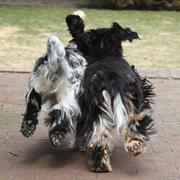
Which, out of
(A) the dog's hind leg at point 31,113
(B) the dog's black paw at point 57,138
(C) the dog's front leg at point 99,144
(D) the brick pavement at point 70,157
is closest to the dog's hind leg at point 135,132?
(C) the dog's front leg at point 99,144

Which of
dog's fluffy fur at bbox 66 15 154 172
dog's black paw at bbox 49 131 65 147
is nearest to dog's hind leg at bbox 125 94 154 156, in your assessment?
dog's fluffy fur at bbox 66 15 154 172

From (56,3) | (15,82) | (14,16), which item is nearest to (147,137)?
(15,82)

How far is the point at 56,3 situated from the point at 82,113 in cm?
1537

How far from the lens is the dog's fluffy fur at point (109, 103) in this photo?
380 cm

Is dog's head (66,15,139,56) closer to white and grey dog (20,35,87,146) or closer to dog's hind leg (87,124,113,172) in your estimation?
white and grey dog (20,35,87,146)

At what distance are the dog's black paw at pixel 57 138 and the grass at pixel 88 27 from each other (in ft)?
16.4

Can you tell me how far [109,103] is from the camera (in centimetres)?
380

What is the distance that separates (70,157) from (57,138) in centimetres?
77

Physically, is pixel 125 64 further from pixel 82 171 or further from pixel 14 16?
pixel 14 16

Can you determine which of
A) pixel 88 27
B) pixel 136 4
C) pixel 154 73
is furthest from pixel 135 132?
pixel 136 4

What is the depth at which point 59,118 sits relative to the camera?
3.80m

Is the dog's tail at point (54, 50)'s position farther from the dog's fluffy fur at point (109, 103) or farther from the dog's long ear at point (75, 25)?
the dog's long ear at point (75, 25)

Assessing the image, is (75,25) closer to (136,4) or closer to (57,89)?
(57,89)

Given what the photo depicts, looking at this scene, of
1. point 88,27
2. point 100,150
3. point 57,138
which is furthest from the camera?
point 88,27
